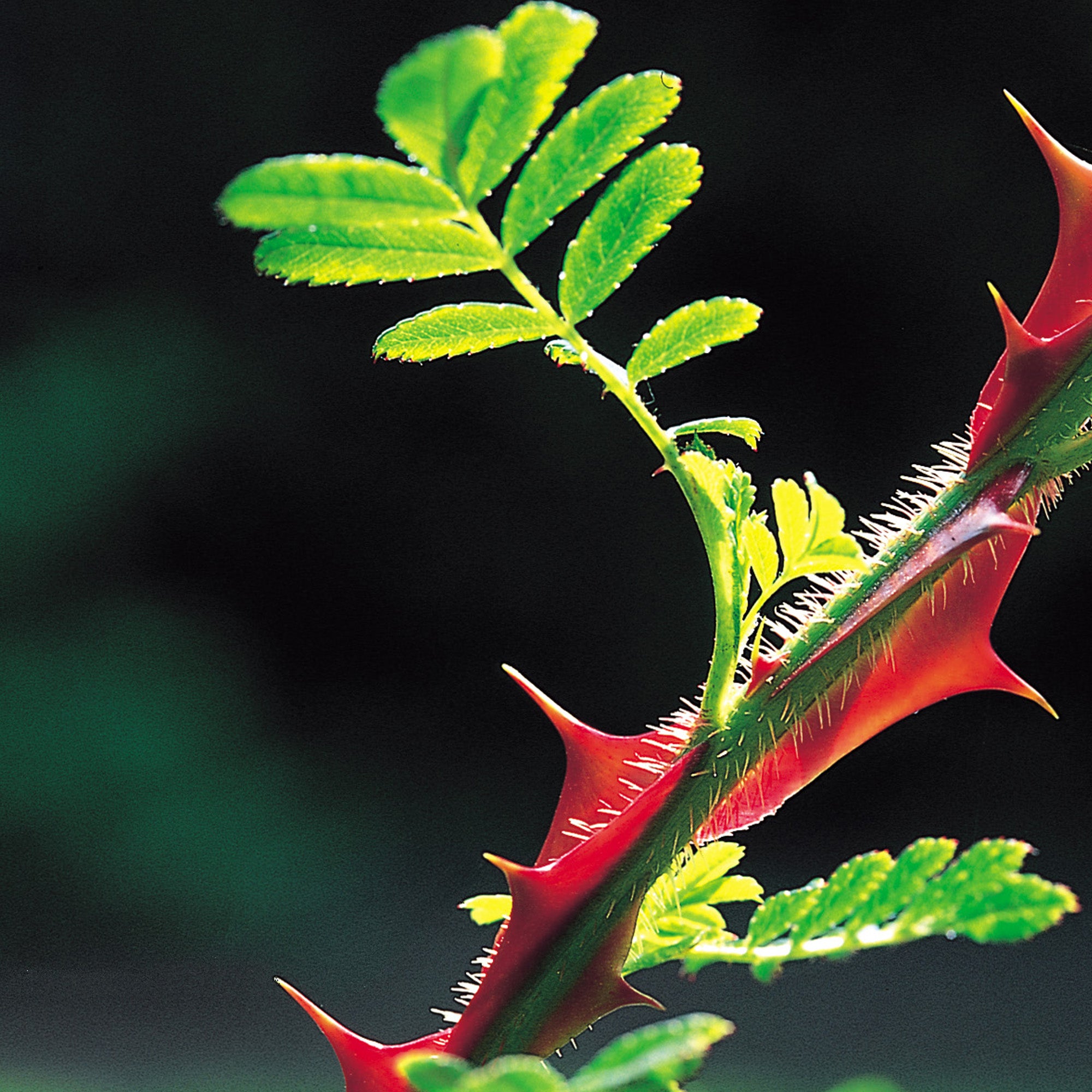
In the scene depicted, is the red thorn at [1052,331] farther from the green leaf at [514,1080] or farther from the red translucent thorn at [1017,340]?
the green leaf at [514,1080]

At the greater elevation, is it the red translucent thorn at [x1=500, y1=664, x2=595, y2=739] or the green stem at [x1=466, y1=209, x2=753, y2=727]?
the green stem at [x1=466, y1=209, x2=753, y2=727]

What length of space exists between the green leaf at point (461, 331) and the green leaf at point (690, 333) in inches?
0.6

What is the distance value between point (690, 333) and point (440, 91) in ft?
0.21

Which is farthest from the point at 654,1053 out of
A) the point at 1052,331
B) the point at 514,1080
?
the point at 1052,331

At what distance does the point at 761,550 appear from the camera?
16 centimetres

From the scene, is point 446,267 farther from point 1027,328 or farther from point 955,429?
point 955,429

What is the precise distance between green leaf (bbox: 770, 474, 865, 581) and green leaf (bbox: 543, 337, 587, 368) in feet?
0.09

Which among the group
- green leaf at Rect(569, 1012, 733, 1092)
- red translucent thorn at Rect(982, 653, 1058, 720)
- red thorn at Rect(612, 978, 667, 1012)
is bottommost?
red thorn at Rect(612, 978, 667, 1012)

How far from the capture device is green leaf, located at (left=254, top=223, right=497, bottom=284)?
0.44ft

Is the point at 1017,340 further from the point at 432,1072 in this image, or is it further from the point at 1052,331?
the point at 432,1072

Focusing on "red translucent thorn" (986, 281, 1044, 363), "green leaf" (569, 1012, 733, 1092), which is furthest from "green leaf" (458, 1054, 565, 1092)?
"red translucent thorn" (986, 281, 1044, 363)

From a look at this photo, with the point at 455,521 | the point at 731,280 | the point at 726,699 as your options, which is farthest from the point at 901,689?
the point at 455,521

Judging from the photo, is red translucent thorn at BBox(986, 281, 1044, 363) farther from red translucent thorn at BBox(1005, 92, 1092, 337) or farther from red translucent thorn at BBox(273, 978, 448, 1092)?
red translucent thorn at BBox(273, 978, 448, 1092)

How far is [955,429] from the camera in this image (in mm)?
1949
